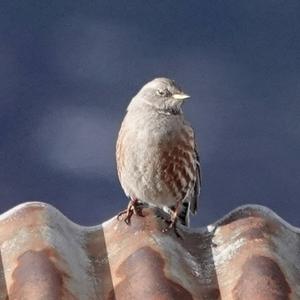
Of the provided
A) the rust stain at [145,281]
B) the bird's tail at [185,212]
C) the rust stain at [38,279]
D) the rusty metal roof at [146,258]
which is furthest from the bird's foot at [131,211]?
the bird's tail at [185,212]

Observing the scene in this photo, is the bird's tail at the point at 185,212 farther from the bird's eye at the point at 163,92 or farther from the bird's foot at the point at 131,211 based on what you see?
the bird's foot at the point at 131,211

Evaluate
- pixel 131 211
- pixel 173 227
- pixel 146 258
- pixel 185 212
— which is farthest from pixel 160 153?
pixel 146 258

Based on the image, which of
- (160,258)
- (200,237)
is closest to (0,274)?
(160,258)

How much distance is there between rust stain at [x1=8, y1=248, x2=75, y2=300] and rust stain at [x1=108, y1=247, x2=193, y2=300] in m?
0.17

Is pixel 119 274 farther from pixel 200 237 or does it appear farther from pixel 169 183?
pixel 169 183

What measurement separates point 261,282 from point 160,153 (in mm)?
1622

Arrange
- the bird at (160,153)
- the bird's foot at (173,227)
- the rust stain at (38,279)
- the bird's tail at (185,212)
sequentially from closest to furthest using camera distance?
the rust stain at (38,279), the bird's foot at (173,227), the bird at (160,153), the bird's tail at (185,212)

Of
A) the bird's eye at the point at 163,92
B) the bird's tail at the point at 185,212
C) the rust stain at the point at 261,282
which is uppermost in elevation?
the bird's eye at the point at 163,92

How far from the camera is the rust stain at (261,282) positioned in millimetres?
2879

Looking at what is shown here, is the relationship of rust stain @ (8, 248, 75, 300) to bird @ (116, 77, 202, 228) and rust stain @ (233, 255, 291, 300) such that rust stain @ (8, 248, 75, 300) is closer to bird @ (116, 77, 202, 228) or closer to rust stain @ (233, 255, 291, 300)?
rust stain @ (233, 255, 291, 300)

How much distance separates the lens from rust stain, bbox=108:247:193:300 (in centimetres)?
288

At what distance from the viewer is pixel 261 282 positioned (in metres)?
2.93

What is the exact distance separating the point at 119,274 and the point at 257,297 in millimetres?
458

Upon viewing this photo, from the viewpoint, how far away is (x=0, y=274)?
122 inches
